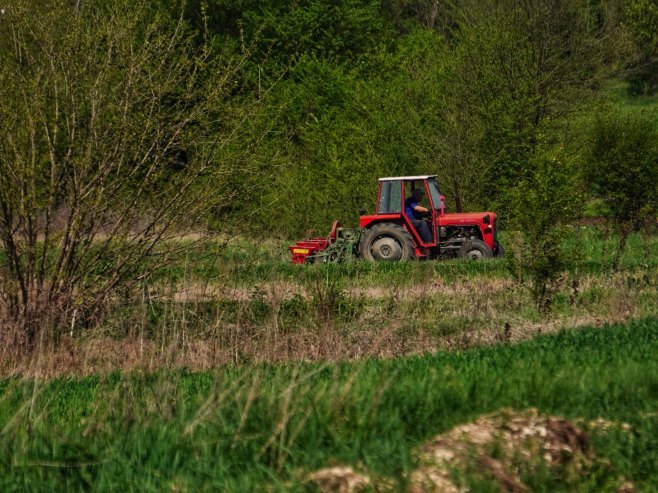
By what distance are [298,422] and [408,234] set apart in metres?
15.4

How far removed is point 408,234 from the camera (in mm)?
21984

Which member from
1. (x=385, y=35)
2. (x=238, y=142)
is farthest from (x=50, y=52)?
(x=385, y=35)

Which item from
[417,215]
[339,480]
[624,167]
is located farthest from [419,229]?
[339,480]

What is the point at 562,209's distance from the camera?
14953 millimetres

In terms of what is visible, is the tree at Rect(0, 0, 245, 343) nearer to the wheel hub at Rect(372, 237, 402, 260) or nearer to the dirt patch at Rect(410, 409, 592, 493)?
the dirt patch at Rect(410, 409, 592, 493)

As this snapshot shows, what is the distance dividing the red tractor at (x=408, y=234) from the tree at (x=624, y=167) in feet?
14.3

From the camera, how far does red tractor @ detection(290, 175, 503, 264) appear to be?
2205cm

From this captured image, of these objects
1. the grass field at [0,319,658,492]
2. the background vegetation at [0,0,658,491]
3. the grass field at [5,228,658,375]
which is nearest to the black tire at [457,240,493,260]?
the background vegetation at [0,0,658,491]

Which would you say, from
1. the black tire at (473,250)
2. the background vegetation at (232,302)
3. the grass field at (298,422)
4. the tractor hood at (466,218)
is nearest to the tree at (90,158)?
the background vegetation at (232,302)

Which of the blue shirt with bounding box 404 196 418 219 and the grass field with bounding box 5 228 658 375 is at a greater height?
the blue shirt with bounding box 404 196 418 219

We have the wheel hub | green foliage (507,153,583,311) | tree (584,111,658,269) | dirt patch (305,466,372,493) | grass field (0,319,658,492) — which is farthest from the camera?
tree (584,111,658,269)

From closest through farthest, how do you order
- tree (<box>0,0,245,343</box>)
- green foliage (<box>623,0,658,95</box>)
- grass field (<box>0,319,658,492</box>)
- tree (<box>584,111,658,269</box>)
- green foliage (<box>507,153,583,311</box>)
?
grass field (<box>0,319,658,492</box>) → tree (<box>0,0,245,343</box>) → green foliage (<box>507,153,583,311</box>) → tree (<box>584,111,658,269</box>) → green foliage (<box>623,0,658,95</box>)

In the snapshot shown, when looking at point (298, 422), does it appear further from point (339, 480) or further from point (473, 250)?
point (473, 250)

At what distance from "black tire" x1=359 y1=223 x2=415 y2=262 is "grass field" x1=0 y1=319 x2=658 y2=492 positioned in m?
12.7
